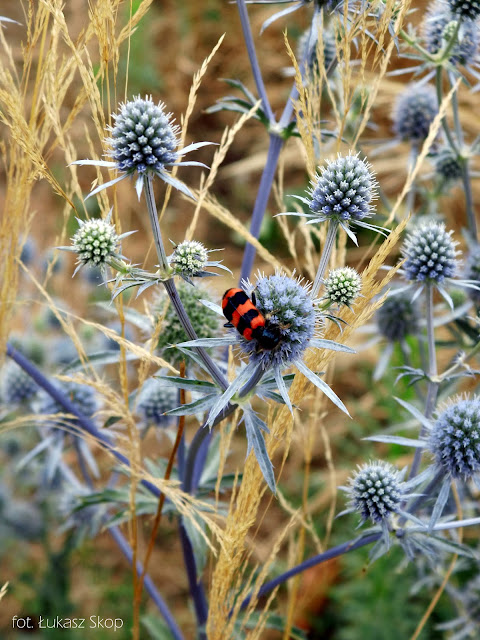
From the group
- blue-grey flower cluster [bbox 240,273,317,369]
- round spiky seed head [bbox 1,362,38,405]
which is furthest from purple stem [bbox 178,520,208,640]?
round spiky seed head [bbox 1,362,38,405]

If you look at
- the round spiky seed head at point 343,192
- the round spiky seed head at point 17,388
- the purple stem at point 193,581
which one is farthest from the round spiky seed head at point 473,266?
the round spiky seed head at point 17,388

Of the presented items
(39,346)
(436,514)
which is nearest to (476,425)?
(436,514)

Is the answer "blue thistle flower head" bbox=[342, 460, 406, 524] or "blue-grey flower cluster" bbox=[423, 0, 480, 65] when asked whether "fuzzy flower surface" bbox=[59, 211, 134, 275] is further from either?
"blue-grey flower cluster" bbox=[423, 0, 480, 65]

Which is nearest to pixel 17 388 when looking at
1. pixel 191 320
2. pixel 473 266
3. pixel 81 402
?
pixel 81 402

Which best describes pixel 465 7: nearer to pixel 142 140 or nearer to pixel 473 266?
pixel 473 266

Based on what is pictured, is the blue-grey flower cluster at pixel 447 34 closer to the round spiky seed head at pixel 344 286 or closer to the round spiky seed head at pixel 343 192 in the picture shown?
the round spiky seed head at pixel 343 192

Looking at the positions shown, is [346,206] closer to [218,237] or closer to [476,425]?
[476,425]
